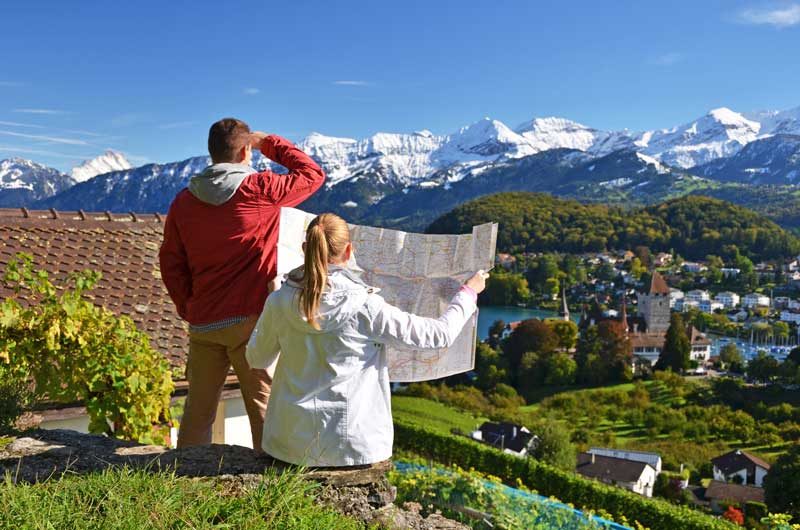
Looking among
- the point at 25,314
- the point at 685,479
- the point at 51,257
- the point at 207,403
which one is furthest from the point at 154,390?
the point at 685,479

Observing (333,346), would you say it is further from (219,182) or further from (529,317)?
(529,317)

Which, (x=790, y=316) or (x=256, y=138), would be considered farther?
(x=790, y=316)

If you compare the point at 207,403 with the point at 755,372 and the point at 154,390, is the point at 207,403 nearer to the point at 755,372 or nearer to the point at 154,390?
the point at 154,390

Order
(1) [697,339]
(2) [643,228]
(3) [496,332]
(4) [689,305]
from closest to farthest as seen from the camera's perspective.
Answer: (1) [697,339] → (3) [496,332] → (4) [689,305] → (2) [643,228]

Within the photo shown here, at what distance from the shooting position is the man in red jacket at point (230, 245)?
8.91 feet

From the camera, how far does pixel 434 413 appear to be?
48250 millimetres

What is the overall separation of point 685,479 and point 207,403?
1653 inches

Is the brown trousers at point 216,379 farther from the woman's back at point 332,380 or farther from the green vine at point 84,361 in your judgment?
the green vine at point 84,361

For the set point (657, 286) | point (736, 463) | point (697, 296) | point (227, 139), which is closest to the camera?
point (227, 139)

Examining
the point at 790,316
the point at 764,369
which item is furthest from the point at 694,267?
the point at 764,369

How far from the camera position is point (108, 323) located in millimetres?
4371

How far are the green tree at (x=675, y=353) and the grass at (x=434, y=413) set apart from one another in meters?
32.5

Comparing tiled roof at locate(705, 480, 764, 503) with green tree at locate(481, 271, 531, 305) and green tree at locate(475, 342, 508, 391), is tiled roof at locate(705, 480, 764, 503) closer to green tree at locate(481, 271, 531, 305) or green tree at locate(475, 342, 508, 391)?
green tree at locate(475, 342, 508, 391)

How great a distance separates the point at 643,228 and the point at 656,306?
35.7m
